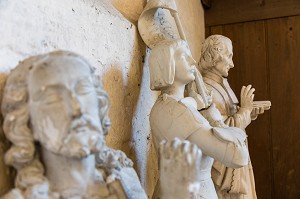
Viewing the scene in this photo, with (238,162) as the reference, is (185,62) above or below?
above

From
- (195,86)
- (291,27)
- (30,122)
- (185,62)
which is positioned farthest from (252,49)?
(30,122)

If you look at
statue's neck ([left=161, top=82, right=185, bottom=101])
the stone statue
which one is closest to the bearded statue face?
the stone statue

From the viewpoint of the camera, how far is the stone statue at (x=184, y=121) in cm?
147

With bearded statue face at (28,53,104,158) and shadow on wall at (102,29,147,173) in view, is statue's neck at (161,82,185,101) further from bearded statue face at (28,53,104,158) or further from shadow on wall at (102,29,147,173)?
bearded statue face at (28,53,104,158)

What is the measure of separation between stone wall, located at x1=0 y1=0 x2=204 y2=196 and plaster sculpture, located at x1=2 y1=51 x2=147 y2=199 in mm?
163

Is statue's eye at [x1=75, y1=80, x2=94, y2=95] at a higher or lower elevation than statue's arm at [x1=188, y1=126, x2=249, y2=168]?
higher

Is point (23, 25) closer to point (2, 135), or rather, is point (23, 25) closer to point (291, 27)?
point (2, 135)

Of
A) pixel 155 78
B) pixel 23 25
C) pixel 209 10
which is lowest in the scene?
pixel 155 78

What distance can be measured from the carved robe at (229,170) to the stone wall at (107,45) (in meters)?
0.29

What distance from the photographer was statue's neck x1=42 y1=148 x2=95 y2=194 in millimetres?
981

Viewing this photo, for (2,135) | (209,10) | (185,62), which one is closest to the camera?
(2,135)

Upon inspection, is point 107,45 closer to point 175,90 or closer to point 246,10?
point 175,90

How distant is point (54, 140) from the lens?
3.06 feet

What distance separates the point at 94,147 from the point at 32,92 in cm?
17
